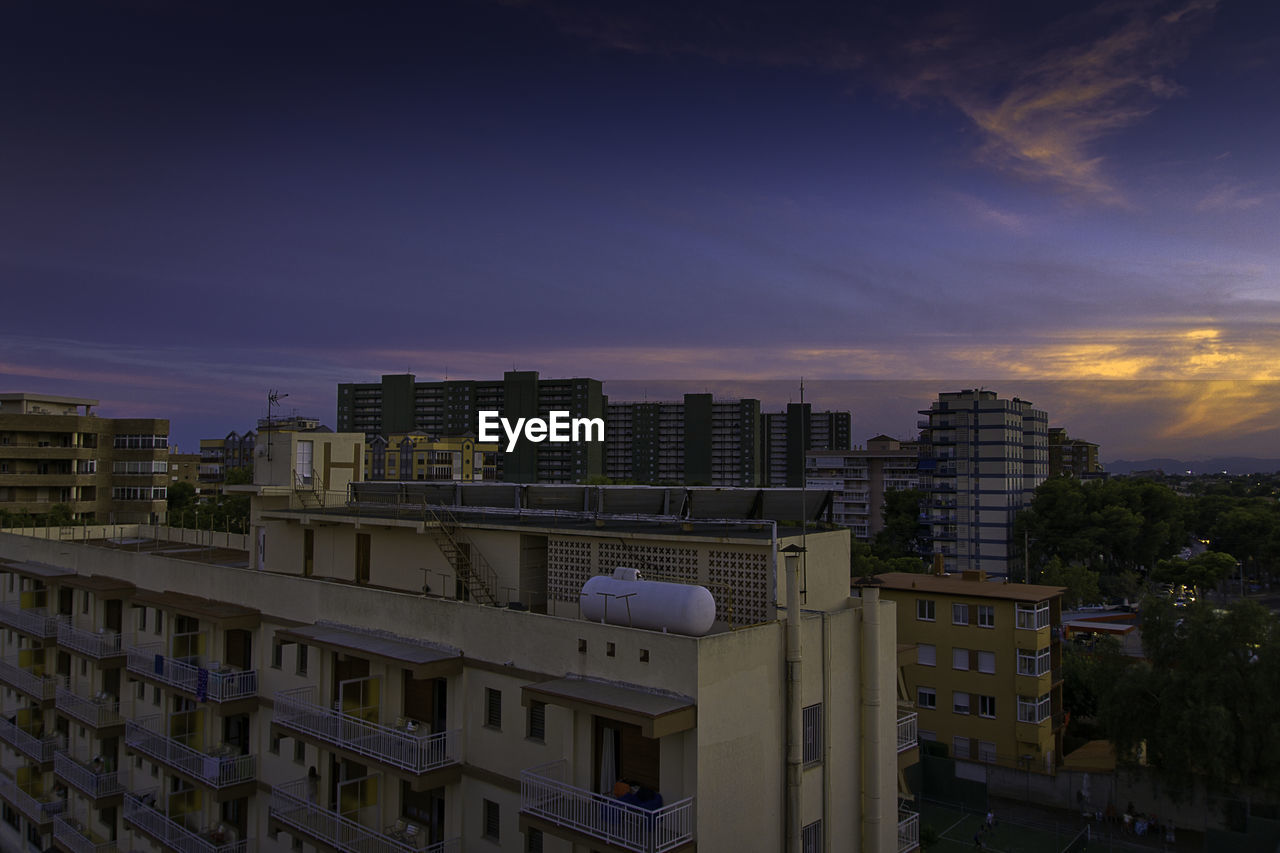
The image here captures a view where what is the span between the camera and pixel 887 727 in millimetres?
18469

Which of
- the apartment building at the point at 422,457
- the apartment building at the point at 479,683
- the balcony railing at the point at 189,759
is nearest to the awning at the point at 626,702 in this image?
the apartment building at the point at 479,683

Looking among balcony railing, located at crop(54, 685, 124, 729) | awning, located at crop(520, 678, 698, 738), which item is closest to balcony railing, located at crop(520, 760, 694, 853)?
awning, located at crop(520, 678, 698, 738)

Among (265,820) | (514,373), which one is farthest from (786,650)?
(514,373)

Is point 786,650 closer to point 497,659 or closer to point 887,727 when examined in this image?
point 887,727

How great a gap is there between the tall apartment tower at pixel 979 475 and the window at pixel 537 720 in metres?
93.5

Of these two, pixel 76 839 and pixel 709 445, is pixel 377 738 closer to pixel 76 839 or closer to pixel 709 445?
pixel 76 839

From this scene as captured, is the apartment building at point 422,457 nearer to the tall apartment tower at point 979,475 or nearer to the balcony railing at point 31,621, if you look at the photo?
the tall apartment tower at point 979,475

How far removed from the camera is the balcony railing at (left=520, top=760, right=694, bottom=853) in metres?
13.5

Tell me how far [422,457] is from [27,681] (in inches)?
4329

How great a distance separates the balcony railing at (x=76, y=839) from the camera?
1149 inches

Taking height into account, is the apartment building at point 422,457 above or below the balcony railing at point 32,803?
above

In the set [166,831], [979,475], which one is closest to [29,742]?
[166,831]

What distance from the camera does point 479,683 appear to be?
58.6ft

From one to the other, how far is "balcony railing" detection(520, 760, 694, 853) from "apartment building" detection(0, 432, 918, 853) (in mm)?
49
